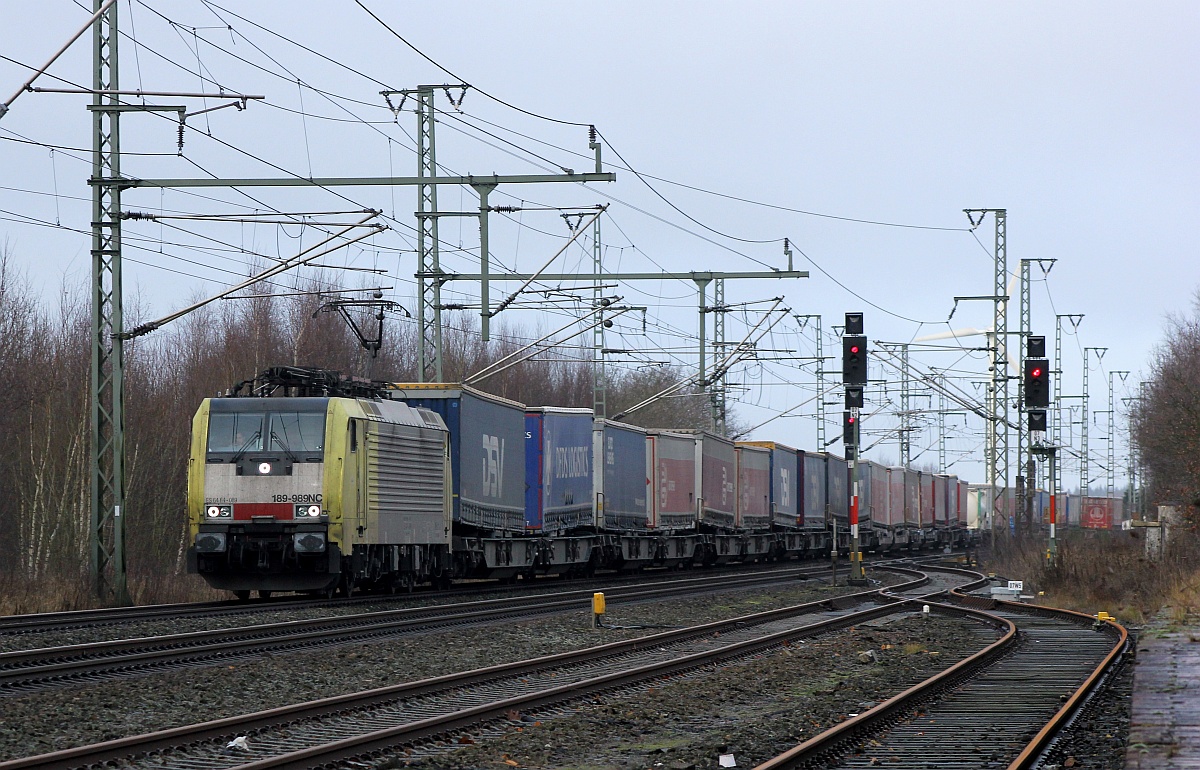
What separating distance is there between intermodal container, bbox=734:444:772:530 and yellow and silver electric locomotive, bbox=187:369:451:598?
2335 cm

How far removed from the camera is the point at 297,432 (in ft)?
71.9

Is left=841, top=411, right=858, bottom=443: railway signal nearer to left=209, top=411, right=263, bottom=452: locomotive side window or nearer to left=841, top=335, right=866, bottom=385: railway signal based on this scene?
left=841, top=335, right=866, bottom=385: railway signal

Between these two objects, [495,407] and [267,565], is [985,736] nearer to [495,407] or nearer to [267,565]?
[267,565]

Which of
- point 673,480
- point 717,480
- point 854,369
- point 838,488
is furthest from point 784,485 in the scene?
point 854,369

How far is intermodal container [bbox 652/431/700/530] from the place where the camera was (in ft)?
126

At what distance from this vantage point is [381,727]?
419 inches

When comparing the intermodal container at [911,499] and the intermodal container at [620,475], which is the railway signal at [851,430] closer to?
the intermodal container at [620,475]

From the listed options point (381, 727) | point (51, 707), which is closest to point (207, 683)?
point (51, 707)

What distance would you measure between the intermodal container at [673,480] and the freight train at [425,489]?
0.23 ft

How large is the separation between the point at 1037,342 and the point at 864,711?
21.6m

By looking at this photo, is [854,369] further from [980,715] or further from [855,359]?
[980,715]

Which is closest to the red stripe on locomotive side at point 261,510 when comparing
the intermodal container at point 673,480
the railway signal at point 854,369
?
the railway signal at point 854,369

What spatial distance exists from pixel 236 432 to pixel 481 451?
642 centimetres

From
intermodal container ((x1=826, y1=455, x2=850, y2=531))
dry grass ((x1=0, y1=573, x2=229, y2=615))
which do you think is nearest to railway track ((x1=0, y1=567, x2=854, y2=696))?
dry grass ((x1=0, y1=573, x2=229, y2=615))
